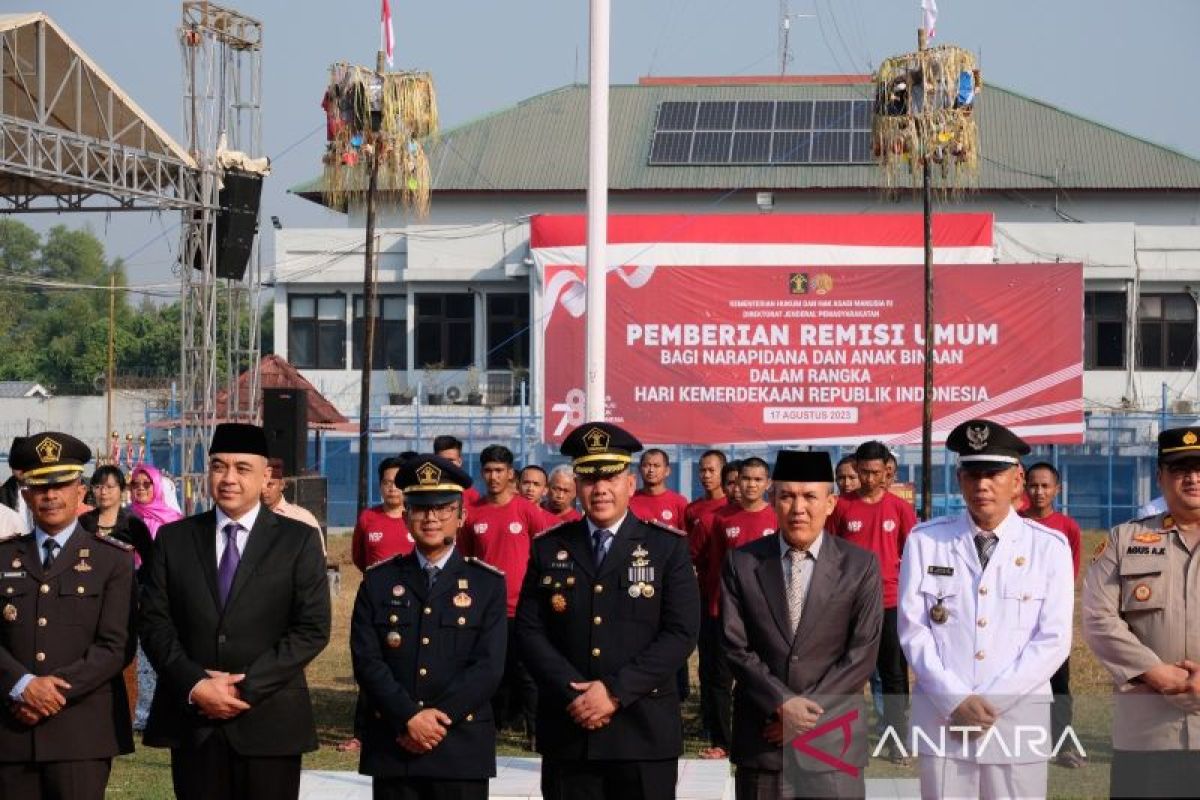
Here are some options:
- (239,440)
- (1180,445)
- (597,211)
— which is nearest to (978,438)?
(1180,445)

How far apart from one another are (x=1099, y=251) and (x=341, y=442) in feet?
49.6

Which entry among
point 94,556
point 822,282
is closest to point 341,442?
point 822,282

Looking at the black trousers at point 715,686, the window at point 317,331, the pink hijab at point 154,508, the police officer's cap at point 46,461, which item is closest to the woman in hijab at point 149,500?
the pink hijab at point 154,508

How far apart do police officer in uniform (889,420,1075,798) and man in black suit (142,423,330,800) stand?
2170mm

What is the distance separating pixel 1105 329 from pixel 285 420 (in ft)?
67.9

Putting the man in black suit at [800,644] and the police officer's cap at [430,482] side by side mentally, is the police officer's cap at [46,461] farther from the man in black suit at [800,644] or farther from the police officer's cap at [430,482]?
the man in black suit at [800,644]

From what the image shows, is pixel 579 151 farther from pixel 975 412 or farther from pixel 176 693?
pixel 176 693

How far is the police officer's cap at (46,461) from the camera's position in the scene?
21.5 ft

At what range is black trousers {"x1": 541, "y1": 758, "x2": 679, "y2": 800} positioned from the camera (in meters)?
6.34

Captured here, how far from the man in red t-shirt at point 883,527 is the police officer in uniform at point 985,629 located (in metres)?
4.10

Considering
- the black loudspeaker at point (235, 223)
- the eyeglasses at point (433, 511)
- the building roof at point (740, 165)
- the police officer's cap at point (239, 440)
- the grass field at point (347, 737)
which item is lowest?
the grass field at point (347, 737)

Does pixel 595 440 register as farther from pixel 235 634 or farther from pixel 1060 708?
pixel 1060 708

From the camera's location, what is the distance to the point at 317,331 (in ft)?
119

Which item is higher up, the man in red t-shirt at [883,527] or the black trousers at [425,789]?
the man in red t-shirt at [883,527]
